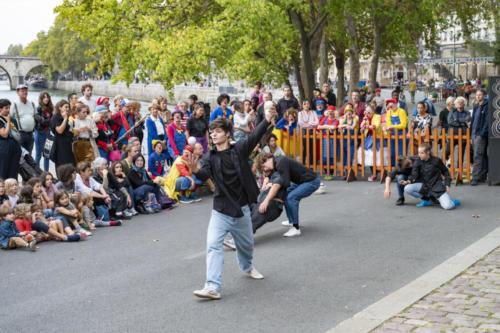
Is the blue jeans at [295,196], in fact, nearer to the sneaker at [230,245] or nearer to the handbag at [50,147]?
the sneaker at [230,245]

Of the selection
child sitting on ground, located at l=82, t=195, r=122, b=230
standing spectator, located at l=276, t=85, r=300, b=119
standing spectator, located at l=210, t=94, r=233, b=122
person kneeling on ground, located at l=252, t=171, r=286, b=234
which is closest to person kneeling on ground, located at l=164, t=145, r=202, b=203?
child sitting on ground, located at l=82, t=195, r=122, b=230

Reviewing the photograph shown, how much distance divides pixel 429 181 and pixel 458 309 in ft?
22.7

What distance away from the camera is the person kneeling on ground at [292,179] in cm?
1156

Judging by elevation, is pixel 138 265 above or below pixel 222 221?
below

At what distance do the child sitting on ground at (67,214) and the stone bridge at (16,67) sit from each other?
5287 inches

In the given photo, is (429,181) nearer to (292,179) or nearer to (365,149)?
(292,179)

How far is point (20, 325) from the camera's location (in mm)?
7738

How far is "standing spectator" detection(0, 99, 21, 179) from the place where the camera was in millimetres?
13852

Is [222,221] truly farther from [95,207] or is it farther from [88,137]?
[88,137]

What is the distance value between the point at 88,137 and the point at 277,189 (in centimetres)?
545

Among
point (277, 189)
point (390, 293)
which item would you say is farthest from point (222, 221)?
point (277, 189)

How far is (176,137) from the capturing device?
17.3 m

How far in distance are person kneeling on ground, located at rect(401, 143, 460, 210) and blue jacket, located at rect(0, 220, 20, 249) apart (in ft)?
21.5

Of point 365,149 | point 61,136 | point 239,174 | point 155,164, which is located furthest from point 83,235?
point 365,149
